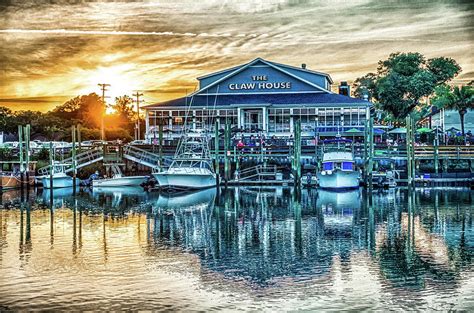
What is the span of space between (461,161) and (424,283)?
27.7 m

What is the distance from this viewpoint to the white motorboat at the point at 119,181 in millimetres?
37000

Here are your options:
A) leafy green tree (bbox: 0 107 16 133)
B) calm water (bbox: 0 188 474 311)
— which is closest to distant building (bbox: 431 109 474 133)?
calm water (bbox: 0 188 474 311)

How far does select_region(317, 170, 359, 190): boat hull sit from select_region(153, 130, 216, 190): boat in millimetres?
5448

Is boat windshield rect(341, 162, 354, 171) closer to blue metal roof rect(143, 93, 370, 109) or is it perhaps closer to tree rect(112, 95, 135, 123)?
blue metal roof rect(143, 93, 370, 109)

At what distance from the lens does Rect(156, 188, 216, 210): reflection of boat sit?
28.2m

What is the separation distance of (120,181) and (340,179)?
10.9 m

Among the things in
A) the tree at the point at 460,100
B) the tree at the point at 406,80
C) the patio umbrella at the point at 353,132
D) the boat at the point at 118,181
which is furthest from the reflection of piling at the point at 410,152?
the tree at the point at 406,80

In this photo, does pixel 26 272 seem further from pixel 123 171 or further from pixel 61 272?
pixel 123 171

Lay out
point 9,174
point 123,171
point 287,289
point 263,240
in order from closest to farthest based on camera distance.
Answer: point 287,289, point 263,240, point 9,174, point 123,171

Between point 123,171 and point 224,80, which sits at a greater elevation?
point 224,80

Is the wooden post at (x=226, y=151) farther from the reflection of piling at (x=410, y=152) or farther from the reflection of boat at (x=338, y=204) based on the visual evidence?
the reflection of piling at (x=410, y=152)

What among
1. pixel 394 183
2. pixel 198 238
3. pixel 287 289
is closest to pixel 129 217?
pixel 198 238

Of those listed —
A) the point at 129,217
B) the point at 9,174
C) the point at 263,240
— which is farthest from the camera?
the point at 9,174

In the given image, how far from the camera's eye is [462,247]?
17125 millimetres
